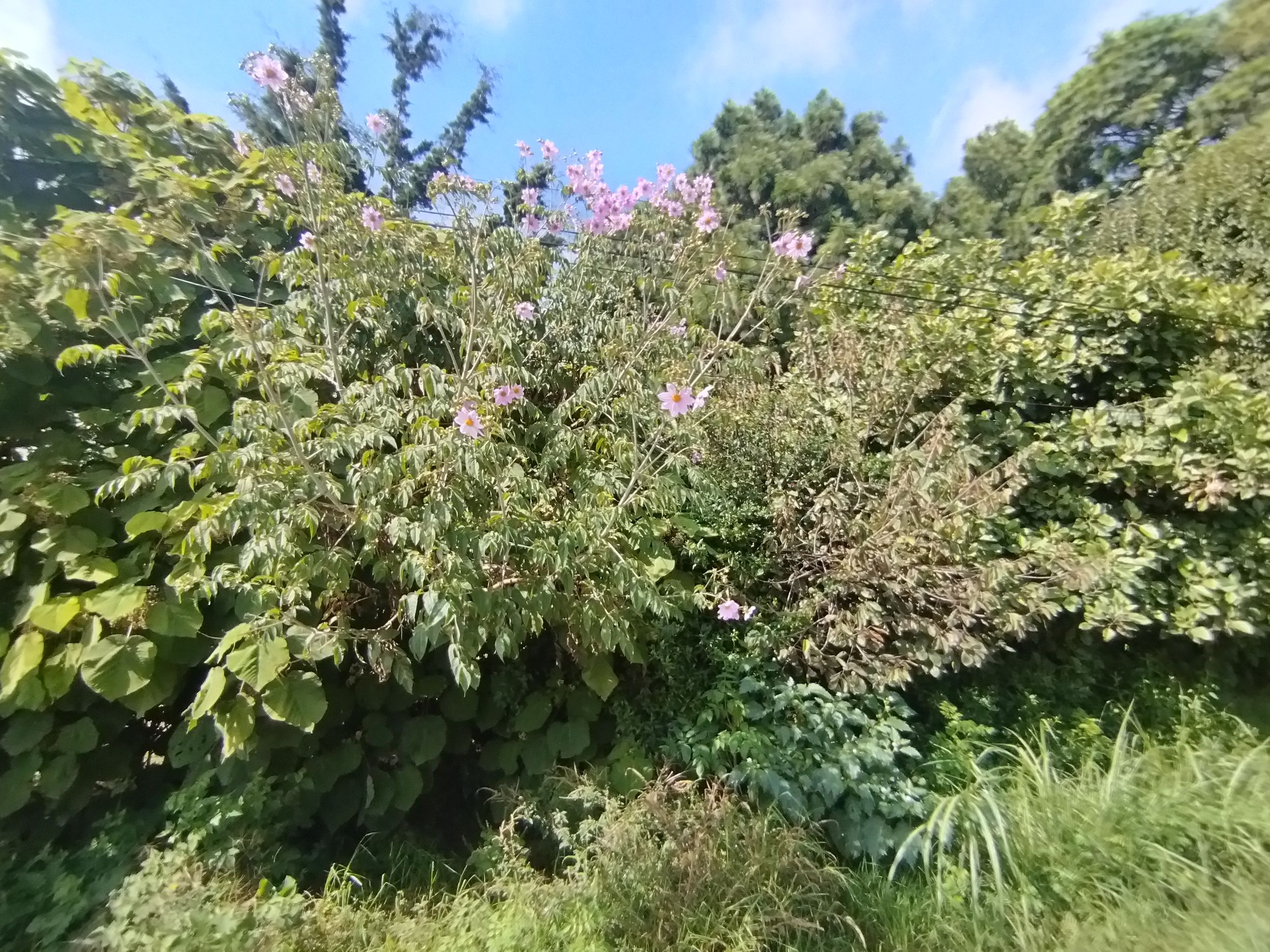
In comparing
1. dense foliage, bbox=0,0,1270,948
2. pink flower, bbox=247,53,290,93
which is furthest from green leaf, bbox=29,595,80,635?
pink flower, bbox=247,53,290,93

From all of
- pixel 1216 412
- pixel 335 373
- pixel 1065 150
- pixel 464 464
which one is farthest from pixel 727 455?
pixel 1065 150

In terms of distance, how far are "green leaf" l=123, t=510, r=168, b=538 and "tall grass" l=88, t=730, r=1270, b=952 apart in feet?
3.76

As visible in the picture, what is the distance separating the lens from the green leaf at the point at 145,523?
2.69 metres

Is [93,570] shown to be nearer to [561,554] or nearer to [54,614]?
[54,614]

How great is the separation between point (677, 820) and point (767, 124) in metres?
11.7

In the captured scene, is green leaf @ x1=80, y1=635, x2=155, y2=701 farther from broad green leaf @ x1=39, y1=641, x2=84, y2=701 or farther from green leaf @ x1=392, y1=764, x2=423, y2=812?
green leaf @ x1=392, y1=764, x2=423, y2=812

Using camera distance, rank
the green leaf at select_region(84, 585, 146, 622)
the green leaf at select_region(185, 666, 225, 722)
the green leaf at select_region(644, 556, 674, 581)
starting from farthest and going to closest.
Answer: the green leaf at select_region(644, 556, 674, 581) → the green leaf at select_region(84, 585, 146, 622) → the green leaf at select_region(185, 666, 225, 722)

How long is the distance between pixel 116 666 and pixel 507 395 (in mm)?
1669

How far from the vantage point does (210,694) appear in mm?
2449

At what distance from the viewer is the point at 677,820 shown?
2520mm

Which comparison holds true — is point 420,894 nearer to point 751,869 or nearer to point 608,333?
point 751,869

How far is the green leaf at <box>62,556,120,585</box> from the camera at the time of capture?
2600 millimetres

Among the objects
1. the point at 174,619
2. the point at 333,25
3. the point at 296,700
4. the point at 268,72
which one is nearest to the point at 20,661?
the point at 174,619

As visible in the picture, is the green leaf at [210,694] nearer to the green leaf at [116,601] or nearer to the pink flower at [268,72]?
the green leaf at [116,601]
